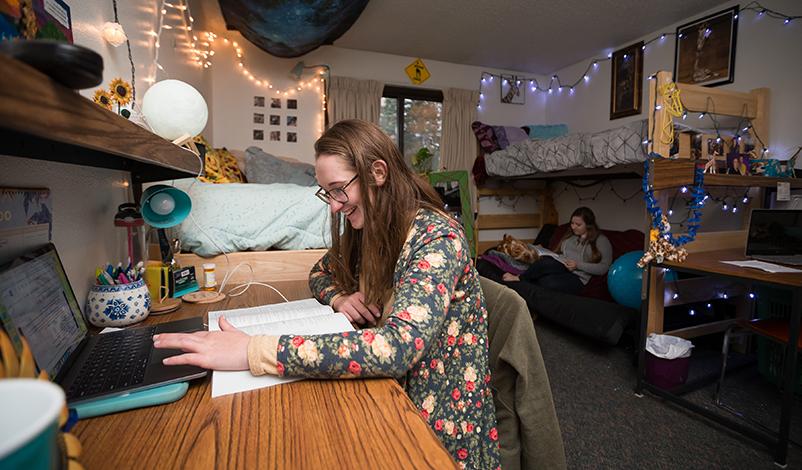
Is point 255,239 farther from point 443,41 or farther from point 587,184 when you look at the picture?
point 587,184

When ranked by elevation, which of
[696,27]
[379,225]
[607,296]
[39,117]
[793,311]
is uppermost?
[696,27]

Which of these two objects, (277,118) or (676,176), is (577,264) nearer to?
(676,176)

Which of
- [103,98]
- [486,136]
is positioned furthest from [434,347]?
[486,136]

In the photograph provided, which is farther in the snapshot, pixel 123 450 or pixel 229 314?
pixel 229 314

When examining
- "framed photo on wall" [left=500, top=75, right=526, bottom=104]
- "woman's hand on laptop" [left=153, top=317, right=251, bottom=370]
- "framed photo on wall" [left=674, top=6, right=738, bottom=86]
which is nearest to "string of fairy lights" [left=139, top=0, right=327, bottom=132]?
"woman's hand on laptop" [left=153, top=317, right=251, bottom=370]

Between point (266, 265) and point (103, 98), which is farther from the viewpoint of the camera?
point (266, 265)

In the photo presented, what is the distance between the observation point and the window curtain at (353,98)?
4191mm

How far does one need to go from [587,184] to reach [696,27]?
5.53 feet

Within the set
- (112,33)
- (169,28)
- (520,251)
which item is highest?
(169,28)

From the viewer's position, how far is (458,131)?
4.68m

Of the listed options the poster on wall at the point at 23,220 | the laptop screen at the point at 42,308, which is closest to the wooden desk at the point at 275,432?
the laptop screen at the point at 42,308

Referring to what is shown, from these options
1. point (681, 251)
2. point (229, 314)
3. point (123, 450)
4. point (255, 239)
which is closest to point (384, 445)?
point (123, 450)

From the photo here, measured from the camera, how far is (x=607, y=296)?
118 inches

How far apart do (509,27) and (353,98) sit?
174cm
